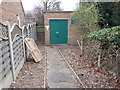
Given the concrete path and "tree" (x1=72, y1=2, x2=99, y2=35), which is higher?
"tree" (x1=72, y1=2, x2=99, y2=35)

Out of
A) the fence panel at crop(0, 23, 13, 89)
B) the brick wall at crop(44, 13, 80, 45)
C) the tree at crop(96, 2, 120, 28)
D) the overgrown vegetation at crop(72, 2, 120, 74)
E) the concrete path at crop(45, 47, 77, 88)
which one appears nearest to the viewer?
the fence panel at crop(0, 23, 13, 89)

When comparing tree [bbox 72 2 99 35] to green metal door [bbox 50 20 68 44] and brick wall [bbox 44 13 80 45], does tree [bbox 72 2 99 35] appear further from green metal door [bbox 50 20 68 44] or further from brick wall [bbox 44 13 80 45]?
green metal door [bbox 50 20 68 44]

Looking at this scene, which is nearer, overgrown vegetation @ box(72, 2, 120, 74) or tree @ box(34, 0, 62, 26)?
overgrown vegetation @ box(72, 2, 120, 74)

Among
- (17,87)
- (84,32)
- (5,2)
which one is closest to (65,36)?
(84,32)

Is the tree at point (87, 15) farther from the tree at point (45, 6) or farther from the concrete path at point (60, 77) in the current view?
the tree at point (45, 6)

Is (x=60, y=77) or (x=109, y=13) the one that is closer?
(x=60, y=77)

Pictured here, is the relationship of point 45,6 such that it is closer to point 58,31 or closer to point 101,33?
point 58,31

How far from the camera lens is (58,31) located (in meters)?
13.4

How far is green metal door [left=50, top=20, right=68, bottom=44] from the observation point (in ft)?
43.5

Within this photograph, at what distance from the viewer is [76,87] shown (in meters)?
4.41

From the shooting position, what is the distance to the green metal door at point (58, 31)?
1327 cm

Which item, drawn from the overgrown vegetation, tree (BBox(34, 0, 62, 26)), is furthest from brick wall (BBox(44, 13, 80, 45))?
tree (BBox(34, 0, 62, 26))

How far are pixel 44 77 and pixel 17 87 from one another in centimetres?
119

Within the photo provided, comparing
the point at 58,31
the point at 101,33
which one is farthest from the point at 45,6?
the point at 101,33
